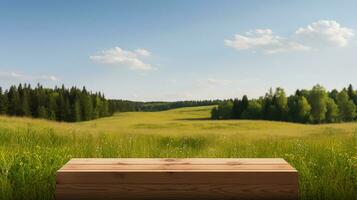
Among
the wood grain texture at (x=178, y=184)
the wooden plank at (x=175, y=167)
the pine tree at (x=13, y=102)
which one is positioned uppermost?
the pine tree at (x=13, y=102)

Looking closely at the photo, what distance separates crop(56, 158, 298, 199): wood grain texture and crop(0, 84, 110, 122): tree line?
90.0 meters

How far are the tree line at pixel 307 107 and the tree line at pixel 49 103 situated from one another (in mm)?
39959

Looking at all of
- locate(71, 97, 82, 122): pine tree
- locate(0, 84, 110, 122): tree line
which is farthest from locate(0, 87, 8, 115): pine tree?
locate(71, 97, 82, 122): pine tree

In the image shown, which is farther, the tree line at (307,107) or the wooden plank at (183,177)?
the tree line at (307,107)

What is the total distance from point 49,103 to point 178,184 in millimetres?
93322

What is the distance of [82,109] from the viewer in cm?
9781

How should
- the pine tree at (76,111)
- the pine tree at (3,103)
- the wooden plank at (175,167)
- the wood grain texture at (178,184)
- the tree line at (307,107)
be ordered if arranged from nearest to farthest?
1. the wood grain texture at (178,184)
2. the wooden plank at (175,167)
3. the tree line at (307,107)
4. the pine tree at (3,103)
5. the pine tree at (76,111)

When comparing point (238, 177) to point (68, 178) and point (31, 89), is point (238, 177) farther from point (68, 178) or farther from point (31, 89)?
point (31, 89)

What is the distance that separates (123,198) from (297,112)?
78.4m

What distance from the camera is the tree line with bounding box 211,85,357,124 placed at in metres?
76.4

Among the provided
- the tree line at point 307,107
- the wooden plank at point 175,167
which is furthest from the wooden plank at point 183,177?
the tree line at point 307,107

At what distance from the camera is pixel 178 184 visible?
130 inches

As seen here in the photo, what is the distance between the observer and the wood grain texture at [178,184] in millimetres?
3279

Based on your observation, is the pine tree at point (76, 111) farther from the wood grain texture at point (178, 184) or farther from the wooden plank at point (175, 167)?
the wood grain texture at point (178, 184)
